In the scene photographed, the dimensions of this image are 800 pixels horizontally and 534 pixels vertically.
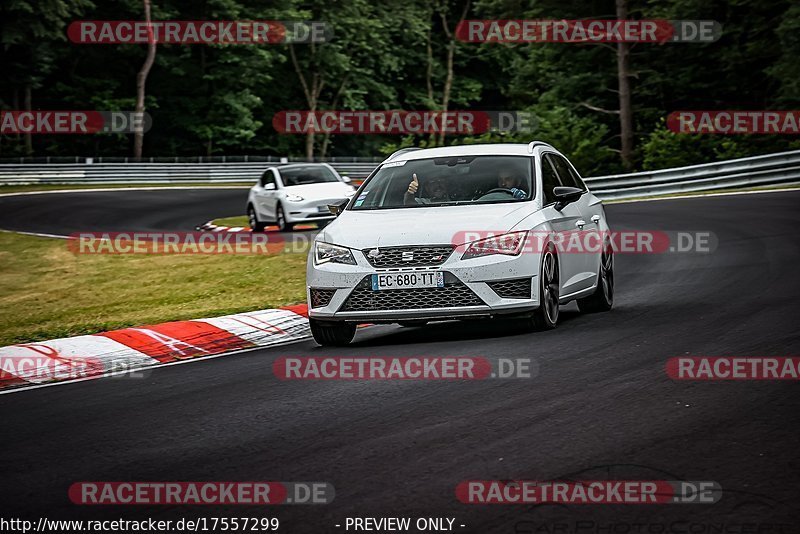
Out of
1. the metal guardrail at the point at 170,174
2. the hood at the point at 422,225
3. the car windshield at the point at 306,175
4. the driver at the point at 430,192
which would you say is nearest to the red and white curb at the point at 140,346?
the hood at the point at 422,225

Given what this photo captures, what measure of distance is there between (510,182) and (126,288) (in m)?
7.20

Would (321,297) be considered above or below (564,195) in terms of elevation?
below

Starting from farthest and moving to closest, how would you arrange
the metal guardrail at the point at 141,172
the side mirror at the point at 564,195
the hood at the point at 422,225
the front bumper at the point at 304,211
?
1. the metal guardrail at the point at 141,172
2. the front bumper at the point at 304,211
3. the side mirror at the point at 564,195
4. the hood at the point at 422,225

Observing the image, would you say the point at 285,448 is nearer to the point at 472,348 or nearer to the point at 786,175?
the point at 472,348

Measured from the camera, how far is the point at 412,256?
392 inches

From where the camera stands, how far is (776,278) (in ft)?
44.2

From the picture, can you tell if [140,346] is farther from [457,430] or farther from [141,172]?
[141,172]

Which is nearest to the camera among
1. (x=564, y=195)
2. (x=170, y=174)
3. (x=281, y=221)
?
(x=564, y=195)

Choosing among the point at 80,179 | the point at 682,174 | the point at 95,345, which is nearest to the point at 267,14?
the point at 80,179

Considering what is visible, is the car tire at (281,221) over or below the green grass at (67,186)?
below

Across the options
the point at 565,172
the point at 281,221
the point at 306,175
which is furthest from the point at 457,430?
the point at 306,175

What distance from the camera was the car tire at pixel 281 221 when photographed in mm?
27481

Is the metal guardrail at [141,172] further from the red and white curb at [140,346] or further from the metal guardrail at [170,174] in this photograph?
the red and white curb at [140,346]

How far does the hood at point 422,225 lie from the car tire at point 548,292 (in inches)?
16.7
